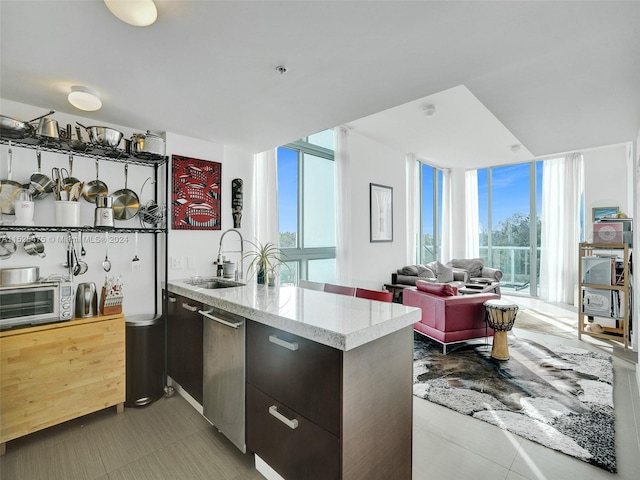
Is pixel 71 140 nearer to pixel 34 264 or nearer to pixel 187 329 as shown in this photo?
Answer: pixel 34 264

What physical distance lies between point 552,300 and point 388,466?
6596 millimetres

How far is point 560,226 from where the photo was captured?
20.7 ft

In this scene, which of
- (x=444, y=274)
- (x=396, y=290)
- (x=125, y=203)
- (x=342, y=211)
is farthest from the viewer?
(x=444, y=274)

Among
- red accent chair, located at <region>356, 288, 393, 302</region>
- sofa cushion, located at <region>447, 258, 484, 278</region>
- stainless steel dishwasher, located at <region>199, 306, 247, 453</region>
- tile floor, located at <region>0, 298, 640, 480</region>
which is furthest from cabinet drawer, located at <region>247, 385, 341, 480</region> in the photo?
sofa cushion, located at <region>447, 258, 484, 278</region>

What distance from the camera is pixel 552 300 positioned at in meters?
6.35

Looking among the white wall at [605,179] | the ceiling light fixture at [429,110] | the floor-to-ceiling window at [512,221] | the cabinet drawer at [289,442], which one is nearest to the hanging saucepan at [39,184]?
the cabinet drawer at [289,442]

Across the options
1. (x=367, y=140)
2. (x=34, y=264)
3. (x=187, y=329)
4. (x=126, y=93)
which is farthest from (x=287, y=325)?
(x=367, y=140)

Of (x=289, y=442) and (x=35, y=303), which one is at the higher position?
(x=35, y=303)

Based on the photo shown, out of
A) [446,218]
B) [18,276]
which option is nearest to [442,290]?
[18,276]

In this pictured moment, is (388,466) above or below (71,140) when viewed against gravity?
below

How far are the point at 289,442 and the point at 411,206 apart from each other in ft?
18.3

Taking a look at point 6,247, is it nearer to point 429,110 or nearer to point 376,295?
point 376,295

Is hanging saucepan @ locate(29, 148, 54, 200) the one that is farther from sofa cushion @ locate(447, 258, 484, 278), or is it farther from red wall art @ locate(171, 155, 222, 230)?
sofa cushion @ locate(447, 258, 484, 278)

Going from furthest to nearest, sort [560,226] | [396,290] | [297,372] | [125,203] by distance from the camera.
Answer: [560,226] → [396,290] → [125,203] → [297,372]
